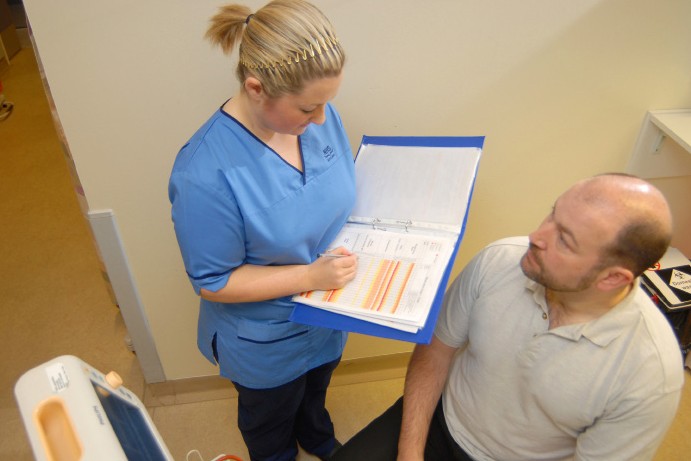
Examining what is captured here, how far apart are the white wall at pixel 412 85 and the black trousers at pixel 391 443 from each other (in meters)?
0.68

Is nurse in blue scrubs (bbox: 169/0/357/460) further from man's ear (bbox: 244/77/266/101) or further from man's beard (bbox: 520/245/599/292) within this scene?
man's beard (bbox: 520/245/599/292)

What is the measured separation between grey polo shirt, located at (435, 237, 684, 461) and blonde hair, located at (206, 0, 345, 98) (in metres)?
0.54

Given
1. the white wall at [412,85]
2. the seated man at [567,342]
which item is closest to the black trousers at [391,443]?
the seated man at [567,342]

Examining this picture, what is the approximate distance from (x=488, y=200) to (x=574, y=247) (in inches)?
29.1

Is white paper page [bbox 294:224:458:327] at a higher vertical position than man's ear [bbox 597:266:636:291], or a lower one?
lower

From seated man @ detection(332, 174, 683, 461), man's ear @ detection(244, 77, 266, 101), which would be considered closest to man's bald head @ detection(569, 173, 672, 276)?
seated man @ detection(332, 174, 683, 461)

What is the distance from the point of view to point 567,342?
104 cm

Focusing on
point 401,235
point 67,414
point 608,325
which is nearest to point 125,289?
point 401,235

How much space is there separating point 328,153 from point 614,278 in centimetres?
→ 60

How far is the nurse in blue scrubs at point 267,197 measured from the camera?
0.95 m

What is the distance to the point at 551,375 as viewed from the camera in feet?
3.47

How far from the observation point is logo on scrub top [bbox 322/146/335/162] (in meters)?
1.17

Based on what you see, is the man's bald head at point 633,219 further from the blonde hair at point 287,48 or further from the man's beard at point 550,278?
the blonde hair at point 287,48

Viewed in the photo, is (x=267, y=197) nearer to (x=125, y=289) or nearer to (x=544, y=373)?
(x=544, y=373)
